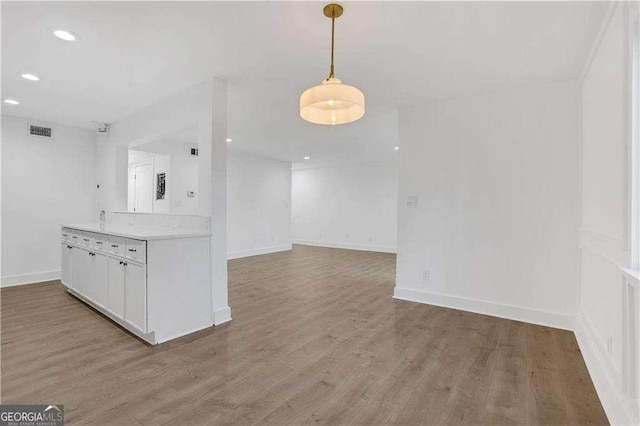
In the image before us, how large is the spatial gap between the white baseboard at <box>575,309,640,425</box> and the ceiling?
2357 mm

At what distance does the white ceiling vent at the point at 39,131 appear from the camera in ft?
15.6

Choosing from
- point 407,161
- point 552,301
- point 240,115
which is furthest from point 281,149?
point 552,301

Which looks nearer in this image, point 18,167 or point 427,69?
point 427,69

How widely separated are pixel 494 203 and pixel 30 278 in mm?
6936

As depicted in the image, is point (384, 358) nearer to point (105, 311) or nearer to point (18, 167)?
point (105, 311)

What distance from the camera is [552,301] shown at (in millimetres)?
3137

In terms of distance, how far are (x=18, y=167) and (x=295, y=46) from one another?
5097mm

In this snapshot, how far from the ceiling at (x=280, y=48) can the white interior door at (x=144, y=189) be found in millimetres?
2434

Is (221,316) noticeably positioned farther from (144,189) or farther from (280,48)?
(144,189)

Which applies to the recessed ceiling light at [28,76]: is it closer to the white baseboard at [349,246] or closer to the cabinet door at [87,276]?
the cabinet door at [87,276]

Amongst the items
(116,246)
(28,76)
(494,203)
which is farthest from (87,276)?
(494,203)

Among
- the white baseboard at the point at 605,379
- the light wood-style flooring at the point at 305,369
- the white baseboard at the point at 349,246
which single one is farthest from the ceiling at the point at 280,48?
the white baseboard at the point at 349,246

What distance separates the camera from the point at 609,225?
198cm
